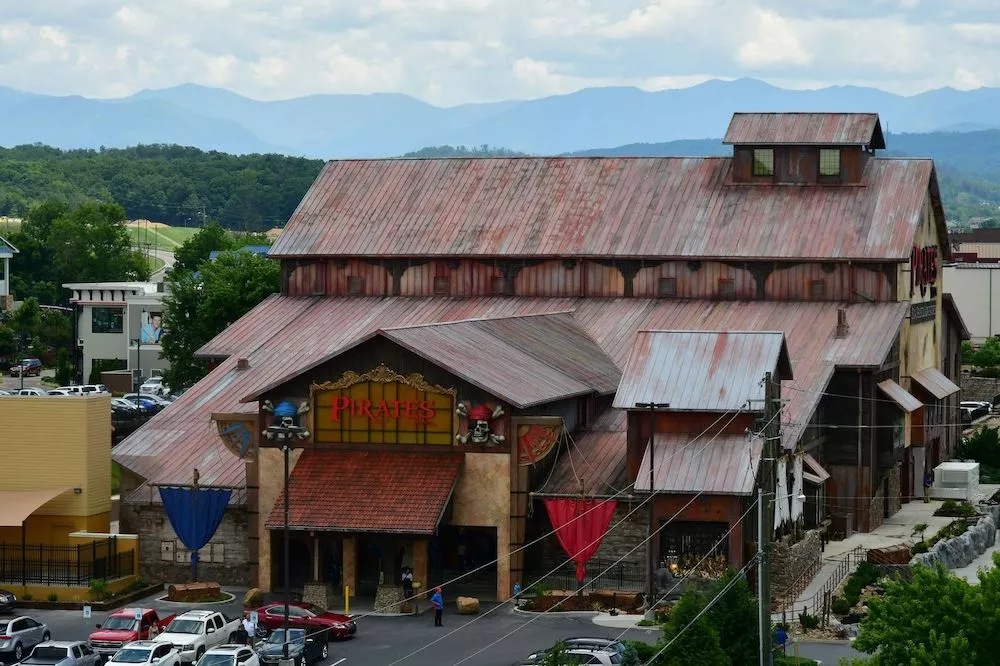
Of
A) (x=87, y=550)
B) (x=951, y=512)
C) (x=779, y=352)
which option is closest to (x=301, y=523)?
(x=87, y=550)

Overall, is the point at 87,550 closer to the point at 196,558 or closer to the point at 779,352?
the point at 196,558

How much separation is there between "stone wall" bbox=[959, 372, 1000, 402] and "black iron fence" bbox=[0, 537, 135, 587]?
70.6 m

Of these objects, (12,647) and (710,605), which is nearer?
(710,605)

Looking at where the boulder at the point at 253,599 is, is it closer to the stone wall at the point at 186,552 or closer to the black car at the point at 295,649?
the stone wall at the point at 186,552

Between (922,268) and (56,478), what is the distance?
138 ft

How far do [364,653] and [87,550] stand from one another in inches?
638

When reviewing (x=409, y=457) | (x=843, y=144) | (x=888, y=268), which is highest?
(x=843, y=144)

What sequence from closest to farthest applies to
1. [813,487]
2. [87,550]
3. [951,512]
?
[87,550]
[813,487]
[951,512]

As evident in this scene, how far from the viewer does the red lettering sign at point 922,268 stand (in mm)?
91562

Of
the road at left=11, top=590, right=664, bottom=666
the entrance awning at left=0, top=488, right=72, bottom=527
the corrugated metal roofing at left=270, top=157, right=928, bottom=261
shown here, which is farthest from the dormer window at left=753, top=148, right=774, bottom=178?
the entrance awning at left=0, top=488, right=72, bottom=527

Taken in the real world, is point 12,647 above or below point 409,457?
below

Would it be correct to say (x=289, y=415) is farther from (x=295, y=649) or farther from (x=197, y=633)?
(x=295, y=649)

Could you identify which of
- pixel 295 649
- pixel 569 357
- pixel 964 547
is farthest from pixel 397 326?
pixel 295 649

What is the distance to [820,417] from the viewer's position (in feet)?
273
